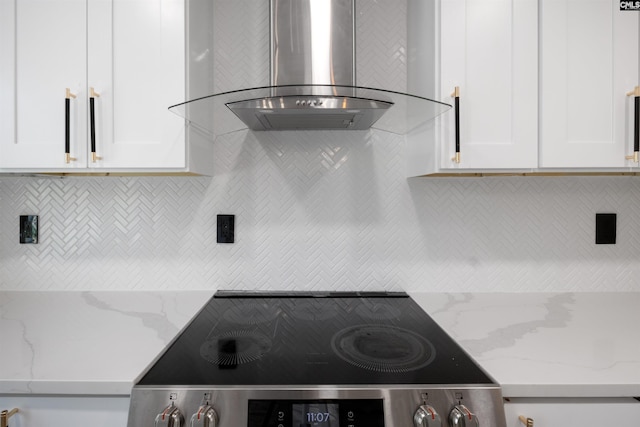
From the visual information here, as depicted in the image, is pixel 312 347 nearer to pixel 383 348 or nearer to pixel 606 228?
pixel 383 348

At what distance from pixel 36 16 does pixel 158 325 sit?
3.62 feet

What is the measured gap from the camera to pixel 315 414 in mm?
766

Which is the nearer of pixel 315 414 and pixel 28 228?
pixel 315 414

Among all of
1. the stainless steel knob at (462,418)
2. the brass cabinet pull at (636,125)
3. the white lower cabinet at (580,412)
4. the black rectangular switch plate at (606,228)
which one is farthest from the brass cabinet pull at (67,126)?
the black rectangular switch plate at (606,228)

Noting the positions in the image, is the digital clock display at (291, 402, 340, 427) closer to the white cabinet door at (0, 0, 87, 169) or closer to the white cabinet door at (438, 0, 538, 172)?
the white cabinet door at (438, 0, 538, 172)

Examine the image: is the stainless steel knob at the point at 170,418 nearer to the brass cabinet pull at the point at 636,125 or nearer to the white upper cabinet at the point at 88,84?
the white upper cabinet at the point at 88,84

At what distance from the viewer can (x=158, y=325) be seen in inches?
44.5

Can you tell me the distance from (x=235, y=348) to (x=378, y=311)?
544mm

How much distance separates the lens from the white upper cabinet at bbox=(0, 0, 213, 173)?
1.15 metres

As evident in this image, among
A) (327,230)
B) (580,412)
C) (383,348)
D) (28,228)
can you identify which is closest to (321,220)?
(327,230)

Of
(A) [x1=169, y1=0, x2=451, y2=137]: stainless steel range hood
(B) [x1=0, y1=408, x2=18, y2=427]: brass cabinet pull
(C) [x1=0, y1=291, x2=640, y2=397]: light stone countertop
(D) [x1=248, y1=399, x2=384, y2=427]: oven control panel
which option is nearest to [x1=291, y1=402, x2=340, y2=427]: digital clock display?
(D) [x1=248, y1=399, x2=384, y2=427]: oven control panel

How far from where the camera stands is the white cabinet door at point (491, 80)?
1137mm

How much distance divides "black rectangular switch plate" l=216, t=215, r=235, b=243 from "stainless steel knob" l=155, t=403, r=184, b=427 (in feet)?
2.58

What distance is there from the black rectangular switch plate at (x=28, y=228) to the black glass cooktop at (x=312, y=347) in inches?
32.8
